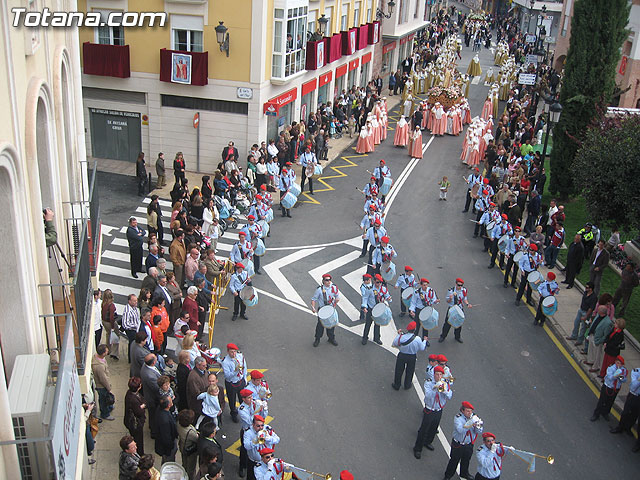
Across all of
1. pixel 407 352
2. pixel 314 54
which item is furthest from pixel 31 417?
pixel 314 54

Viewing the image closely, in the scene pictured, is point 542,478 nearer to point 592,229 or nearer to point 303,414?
point 303,414

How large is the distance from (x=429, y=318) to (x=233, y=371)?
4.71 m

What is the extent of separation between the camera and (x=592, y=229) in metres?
19.5

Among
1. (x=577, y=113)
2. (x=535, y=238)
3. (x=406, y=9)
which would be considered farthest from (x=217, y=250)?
(x=406, y=9)

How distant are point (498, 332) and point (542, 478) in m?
5.08

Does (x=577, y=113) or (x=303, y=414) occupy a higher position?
(x=577, y=113)

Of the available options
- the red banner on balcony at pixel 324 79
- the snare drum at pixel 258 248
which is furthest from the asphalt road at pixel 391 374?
the red banner on balcony at pixel 324 79

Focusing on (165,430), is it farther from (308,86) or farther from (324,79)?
(324,79)

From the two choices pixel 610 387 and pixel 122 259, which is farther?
pixel 122 259

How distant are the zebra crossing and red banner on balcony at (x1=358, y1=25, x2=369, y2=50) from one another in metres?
20.4

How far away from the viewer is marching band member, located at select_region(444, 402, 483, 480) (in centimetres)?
1082

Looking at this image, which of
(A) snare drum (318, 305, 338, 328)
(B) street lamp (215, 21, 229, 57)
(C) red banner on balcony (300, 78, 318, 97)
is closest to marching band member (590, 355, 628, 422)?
(A) snare drum (318, 305, 338, 328)

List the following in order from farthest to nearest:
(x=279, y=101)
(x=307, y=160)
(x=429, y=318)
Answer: (x=279, y=101) → (x=307, y=160) → (x=429, y=318)

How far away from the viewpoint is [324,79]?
3388cm
